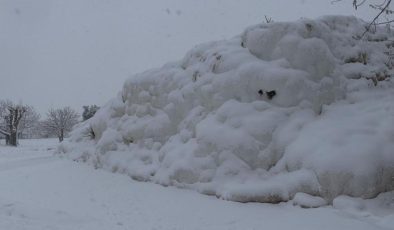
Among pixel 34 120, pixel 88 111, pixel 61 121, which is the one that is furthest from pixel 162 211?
pixel 34 120

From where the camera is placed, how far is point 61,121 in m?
59.5

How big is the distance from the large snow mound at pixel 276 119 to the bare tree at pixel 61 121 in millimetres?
50716

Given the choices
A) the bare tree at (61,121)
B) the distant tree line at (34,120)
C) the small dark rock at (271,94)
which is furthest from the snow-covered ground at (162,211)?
the bare tree at (61,121)

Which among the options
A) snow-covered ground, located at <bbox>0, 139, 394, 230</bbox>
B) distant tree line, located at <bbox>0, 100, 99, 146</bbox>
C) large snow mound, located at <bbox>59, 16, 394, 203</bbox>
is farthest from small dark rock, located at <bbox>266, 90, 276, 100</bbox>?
distant tree line, located at <bbox>0, 100, 99, 146</bbox>

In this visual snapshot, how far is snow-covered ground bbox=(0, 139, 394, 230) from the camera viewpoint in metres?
5.61

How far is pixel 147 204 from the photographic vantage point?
7512mm

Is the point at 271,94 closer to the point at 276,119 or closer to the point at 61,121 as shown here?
the point at 276,119

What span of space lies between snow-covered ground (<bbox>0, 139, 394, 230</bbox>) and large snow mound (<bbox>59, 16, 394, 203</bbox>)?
1.03ft

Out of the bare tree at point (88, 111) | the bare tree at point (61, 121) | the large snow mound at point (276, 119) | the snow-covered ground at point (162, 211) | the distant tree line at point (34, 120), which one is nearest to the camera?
the snow-covered ground at point (162, 211)

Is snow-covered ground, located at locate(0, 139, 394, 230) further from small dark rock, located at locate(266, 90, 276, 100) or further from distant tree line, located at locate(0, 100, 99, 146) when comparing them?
distant tree line, located at locate(0, 100, 99, 146)

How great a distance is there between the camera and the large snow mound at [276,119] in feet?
22.0

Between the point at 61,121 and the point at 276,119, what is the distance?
2186 inches

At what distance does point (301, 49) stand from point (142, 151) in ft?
16.0

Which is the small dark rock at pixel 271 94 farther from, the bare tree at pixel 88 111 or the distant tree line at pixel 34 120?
the distant tree line at pixel 34 120
